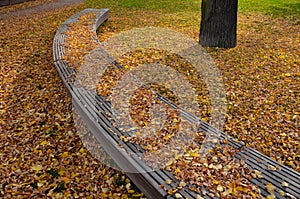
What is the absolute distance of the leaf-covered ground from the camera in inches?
115

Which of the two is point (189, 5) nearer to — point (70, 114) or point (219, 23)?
point (219, 23)

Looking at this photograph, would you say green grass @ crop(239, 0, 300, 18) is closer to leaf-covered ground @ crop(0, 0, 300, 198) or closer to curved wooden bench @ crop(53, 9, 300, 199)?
leaf-covered ground @ crop(0, 0, 300, 198)

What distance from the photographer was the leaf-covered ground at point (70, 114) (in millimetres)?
2916

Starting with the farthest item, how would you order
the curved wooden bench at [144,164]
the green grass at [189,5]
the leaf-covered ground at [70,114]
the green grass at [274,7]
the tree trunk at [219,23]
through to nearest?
the green grass at [189,5]
the green grass at [274,7]
the tree trunk at [219,23]
the leaf-covered ground at [70,114]
the curved wooden bench at [144,164]

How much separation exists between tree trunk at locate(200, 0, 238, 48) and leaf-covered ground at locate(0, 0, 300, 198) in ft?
0.78

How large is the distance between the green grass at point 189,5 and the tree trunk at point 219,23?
3.52 meters

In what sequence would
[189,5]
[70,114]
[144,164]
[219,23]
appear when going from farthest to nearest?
[189,5] → [219,23] → [70,114] → [144,164]

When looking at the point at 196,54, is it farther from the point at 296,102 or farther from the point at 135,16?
the point at 135,16

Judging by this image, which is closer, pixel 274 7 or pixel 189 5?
pixel 274 7

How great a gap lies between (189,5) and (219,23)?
469 cm

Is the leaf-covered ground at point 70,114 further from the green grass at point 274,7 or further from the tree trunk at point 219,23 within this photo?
the green grass at point 274,7

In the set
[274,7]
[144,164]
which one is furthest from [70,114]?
[274,7]

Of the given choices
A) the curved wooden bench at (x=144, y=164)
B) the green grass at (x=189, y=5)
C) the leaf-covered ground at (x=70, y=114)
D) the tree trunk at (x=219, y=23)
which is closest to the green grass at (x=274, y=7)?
the green grass at (x=189, y=5)

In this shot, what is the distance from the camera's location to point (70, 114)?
3887 millimetres
